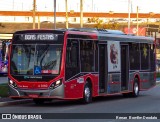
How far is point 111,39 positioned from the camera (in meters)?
24.7

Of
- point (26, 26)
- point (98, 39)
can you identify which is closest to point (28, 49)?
point (98, 39)

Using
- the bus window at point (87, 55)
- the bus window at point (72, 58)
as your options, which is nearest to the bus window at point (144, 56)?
the bus window at point (87, 55)

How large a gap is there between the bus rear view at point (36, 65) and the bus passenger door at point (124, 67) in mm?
6019

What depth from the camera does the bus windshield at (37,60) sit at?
2033cm

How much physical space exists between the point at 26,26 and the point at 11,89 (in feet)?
279

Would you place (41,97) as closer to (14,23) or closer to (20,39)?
(20,39)

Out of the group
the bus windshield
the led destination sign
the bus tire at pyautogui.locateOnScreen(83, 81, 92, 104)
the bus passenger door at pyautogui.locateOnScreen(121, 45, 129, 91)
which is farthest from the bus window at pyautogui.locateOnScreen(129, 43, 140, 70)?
the bus windshield

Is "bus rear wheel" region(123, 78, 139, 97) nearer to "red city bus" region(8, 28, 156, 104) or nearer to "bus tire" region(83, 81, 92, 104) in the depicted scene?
"red city bus" region(8, 28, 156, 104)

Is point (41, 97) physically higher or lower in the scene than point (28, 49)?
lower

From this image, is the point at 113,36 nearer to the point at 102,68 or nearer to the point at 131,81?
the point at 102,68

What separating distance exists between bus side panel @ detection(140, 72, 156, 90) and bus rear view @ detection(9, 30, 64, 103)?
8.79 metres

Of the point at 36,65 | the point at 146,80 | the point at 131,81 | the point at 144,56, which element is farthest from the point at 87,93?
the point at 146,80

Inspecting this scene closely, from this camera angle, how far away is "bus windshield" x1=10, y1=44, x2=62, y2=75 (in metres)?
20.3

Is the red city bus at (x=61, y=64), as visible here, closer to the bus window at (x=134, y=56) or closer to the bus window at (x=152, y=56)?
the bus window at (x=134, y=56)
